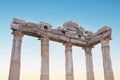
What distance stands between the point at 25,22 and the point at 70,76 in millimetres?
7560

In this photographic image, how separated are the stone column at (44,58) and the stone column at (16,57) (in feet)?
7.91

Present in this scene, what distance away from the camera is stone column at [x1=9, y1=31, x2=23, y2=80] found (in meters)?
15.3

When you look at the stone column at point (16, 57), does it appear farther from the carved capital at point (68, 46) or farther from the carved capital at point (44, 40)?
the carved capital at point (68, 46)

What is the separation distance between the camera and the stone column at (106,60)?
17.5 meters

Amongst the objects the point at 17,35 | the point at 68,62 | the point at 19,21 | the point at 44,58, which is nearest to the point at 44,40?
the point at 44,58

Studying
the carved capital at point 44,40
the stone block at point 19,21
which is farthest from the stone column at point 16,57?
the carved capital at point 44,40

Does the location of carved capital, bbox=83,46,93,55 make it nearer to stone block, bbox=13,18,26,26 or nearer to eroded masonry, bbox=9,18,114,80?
eroded masonry, bbox=9,18,114,80

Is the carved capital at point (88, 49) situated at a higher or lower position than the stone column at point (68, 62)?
higher

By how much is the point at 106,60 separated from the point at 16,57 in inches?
368

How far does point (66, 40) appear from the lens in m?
19.9

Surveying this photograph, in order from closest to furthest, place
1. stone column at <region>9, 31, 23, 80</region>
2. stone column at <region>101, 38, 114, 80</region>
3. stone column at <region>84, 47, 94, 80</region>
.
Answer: stone column at <region>9, 31, 23, 80</region>, stone column at <region>101, 38, 114, 80</region>, stone column at <region>84, 47, 94, 80</region>

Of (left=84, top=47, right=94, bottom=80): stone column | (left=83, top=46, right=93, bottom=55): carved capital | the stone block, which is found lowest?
(left=84, top=47, right=94, bottom=80): stone column

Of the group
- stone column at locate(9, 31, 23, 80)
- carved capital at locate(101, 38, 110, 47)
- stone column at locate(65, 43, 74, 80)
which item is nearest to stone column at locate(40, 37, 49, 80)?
stone column at locate(9, 31, 23, 80)

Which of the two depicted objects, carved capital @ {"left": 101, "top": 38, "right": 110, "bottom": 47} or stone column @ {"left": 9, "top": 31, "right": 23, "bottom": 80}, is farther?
carved capital @ {"left": 101, "top": 38, "right": 110, "bottom": 47}
